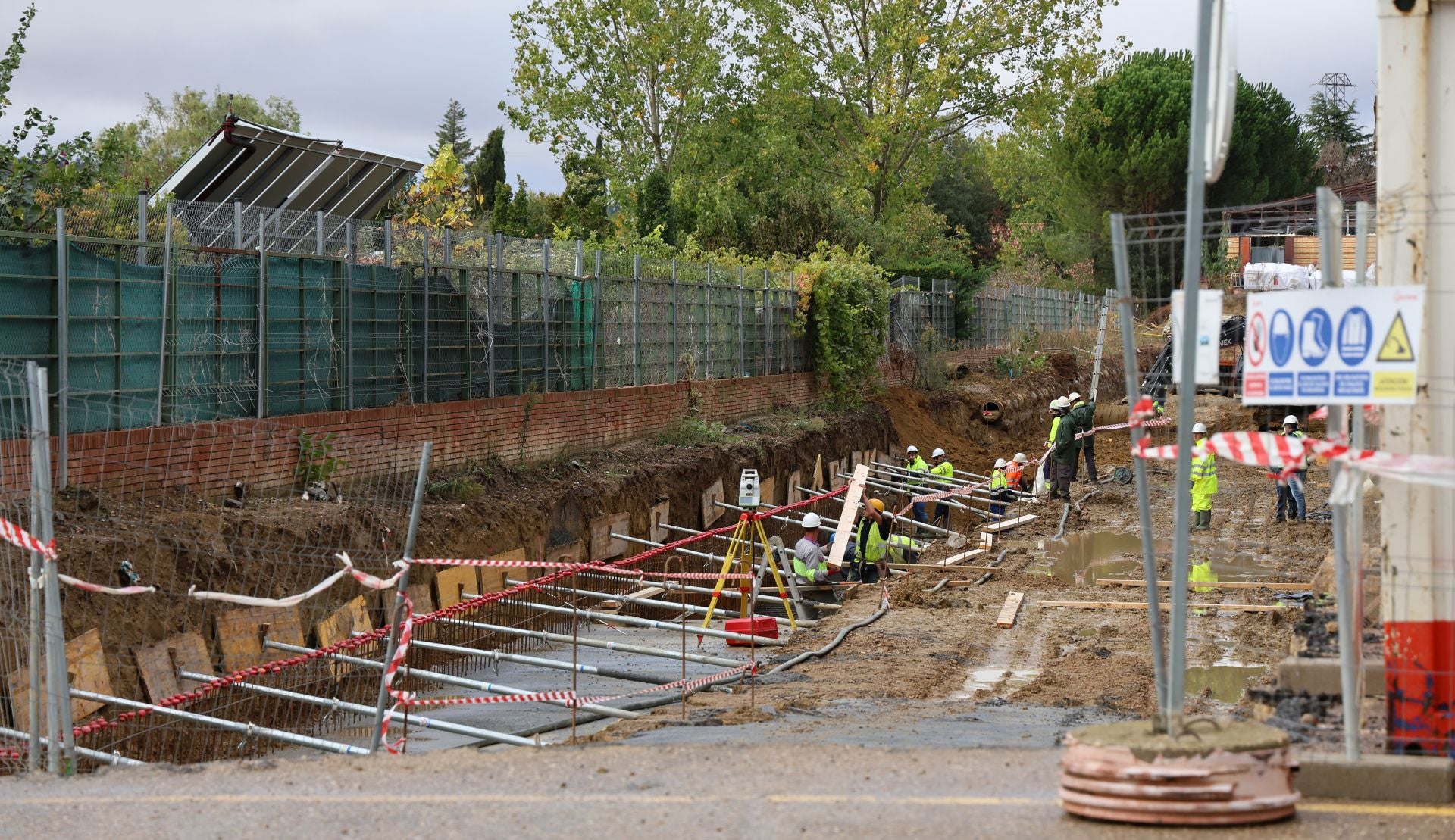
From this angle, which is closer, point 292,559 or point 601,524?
point 292,559

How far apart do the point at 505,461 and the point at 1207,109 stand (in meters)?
14.3

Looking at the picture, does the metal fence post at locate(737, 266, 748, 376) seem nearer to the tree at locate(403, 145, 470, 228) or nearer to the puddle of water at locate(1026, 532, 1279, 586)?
the tree at locate(403, 145, 470, 228)

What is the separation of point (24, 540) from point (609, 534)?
11684 mm

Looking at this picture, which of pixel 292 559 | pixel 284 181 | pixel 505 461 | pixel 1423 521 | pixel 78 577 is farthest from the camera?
pixel 284 181

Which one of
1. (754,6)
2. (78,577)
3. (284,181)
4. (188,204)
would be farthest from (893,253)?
(78,577)

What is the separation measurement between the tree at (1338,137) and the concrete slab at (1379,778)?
75133 mm

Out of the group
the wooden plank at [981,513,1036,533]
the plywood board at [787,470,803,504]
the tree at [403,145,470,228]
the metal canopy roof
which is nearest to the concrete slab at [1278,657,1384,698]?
the metal canopy roof

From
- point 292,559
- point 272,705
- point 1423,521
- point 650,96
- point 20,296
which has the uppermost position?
point 650,96

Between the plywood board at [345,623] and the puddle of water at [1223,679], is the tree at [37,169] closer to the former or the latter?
the plywood board at [345,623]

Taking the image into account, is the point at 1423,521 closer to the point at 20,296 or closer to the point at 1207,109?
the point at 1207,109

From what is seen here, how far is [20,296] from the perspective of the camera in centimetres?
1229

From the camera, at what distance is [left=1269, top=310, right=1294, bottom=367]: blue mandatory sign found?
20.6 ft

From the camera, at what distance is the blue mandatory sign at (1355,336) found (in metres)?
6.12

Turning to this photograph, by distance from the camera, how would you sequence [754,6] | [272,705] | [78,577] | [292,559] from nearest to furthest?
[78,577], [272,705], [292,559], [754,6]
